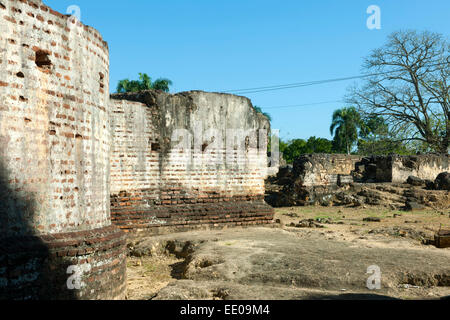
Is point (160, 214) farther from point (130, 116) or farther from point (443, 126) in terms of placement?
point (443, 126)

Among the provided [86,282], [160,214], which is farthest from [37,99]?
[160,214]

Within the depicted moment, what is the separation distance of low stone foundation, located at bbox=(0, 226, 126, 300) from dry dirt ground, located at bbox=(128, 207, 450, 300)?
1.68 ft

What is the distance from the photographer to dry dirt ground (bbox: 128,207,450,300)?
152 inches

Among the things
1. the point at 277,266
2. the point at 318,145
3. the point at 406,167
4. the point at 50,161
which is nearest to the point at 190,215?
the point at 277,266

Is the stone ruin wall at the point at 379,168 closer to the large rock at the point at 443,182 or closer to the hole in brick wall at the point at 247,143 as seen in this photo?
the large rock at the point at 443,182

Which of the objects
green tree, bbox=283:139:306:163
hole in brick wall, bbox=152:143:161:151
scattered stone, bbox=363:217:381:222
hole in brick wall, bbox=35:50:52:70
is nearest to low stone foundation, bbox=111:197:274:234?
hole in brick wall, bbox=152:143:161:151

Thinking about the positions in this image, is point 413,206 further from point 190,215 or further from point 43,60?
point 43,60

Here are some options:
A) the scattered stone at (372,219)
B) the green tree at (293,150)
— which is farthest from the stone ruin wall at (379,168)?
the green tree at (293,150)

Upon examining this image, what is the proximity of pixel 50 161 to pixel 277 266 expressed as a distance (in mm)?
2850

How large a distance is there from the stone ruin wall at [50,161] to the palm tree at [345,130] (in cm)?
4308

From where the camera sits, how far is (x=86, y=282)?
3.86 meters

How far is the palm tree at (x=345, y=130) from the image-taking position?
1764 inches
